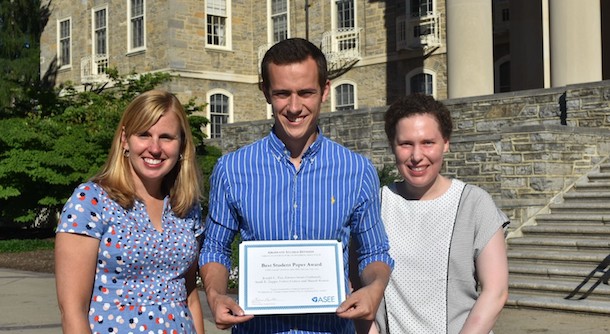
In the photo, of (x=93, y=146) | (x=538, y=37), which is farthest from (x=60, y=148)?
(x=538, y=37)

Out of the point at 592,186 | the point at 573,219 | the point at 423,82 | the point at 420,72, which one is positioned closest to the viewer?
the point at 573,219

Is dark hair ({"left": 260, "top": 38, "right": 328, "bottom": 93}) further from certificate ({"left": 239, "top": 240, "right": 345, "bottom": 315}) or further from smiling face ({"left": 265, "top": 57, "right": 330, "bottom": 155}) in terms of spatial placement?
certificate ({"left": 239, "top": 240, "right": 345, "bottom": 315})

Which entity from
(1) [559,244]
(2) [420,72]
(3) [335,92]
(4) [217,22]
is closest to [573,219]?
(1) [559,244]

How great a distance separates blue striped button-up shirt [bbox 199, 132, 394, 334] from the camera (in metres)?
3.51

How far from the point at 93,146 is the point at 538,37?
12.0 m

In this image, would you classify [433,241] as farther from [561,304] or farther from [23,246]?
[23,246]

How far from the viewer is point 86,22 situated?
41.6m

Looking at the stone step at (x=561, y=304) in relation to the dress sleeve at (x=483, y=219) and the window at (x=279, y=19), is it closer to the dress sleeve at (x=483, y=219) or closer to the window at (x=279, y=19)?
the dress sleeve at (x=483, y=219)

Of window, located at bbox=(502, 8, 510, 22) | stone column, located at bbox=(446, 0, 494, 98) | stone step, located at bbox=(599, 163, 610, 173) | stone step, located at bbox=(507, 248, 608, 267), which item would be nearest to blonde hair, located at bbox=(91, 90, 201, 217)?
stone step, located at bbox=(507, 248, 608, 267)

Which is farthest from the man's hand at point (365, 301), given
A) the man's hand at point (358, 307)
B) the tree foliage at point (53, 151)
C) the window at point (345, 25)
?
the window at point (345, 25)

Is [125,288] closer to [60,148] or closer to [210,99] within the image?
[60,148]

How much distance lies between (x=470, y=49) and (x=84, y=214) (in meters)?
19.0

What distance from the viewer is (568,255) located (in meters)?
13.3

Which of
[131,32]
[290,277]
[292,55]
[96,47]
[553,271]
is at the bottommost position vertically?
[553,271]
